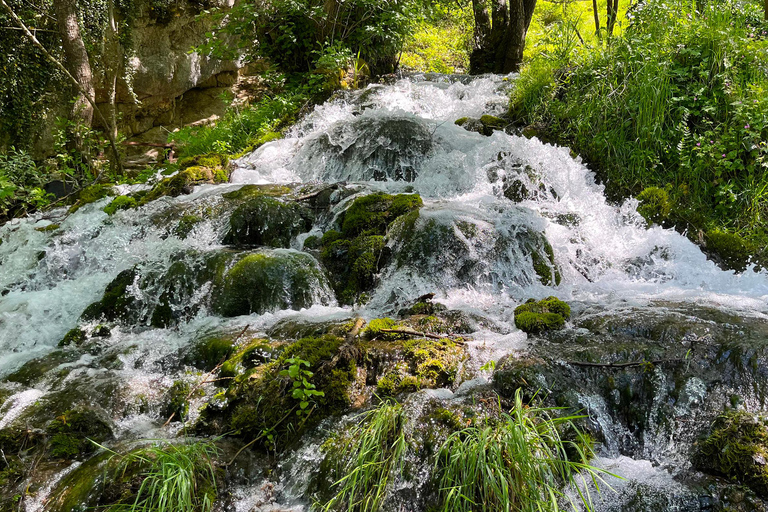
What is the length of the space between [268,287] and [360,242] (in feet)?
3.53

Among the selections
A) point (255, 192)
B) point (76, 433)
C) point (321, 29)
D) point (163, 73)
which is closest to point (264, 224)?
point (255, 192)

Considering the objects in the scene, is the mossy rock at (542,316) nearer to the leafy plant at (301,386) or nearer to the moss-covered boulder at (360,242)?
the moss-covered boulder at (360,242)

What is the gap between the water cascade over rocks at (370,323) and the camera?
2.71 meters

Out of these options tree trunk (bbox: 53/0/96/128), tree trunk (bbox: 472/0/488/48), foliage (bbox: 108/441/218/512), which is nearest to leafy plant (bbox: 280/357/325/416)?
foliage (bbox: 108/441/218/512)

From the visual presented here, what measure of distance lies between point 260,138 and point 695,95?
259 inches

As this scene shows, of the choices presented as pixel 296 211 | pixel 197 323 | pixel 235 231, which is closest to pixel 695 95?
pixel 296 211

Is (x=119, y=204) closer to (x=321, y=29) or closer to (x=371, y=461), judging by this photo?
(x=371, y=461)

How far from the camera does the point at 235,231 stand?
5.79 m

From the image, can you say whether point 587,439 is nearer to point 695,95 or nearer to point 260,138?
point 695,95

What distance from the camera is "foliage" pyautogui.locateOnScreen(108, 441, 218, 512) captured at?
231cm

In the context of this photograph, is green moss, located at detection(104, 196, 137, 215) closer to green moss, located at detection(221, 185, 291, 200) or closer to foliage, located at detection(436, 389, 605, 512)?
green moss, located at detection(221, 185, 291, 200)

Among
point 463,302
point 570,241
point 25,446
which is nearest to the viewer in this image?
point 25,446

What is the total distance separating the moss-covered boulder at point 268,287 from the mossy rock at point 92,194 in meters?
3.40

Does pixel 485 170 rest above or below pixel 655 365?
above
